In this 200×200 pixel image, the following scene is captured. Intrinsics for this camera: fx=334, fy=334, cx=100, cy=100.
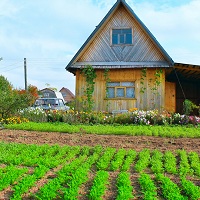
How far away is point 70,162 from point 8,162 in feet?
4.17

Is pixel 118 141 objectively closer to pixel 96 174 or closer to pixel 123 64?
pixel 96 174

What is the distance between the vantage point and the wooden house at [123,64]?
18.1m

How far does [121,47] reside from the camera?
61.1 ft

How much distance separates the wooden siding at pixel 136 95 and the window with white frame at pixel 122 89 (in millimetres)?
224

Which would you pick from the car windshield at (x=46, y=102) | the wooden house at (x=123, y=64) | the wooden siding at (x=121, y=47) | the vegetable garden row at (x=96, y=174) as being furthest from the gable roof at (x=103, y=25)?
the vegetable garden row at (x=96, y=174)

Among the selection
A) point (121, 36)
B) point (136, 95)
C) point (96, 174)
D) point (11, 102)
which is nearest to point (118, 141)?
point (96, 174)

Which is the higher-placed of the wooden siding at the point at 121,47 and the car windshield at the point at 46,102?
the wooden siding at the point at 121,47

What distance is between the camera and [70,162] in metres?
6.94

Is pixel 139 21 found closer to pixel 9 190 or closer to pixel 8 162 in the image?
pixel 8 162

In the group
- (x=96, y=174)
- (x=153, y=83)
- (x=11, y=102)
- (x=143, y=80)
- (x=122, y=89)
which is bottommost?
(x=96, y=174)

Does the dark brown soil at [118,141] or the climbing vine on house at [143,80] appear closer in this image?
the dark brown soil at [118,141]

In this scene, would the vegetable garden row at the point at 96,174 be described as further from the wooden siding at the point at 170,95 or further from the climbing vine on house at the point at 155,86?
the wooden siding at the point at 170,95

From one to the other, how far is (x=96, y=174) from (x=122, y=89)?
1281cm

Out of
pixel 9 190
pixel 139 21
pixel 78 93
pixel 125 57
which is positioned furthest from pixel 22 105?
pixel 9 190
